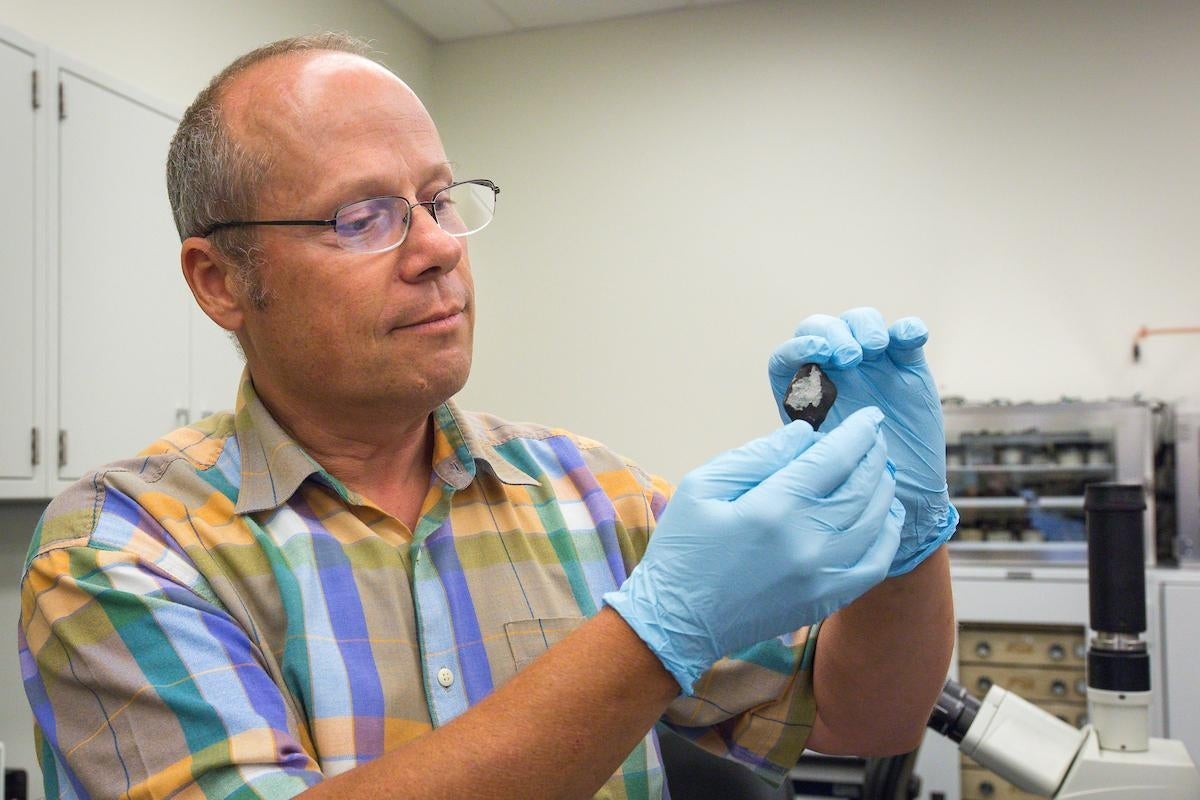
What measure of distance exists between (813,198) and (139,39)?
Result: 2242 millimetres

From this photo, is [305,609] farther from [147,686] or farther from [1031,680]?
[1031,680]

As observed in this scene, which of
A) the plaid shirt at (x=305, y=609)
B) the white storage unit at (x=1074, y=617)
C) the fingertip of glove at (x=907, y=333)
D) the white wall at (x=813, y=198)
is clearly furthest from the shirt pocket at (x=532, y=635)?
the white wall at (x=813, y=198)

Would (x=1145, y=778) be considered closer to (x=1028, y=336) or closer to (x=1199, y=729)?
(x=1199, y=729)

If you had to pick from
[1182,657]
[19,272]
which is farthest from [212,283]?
[1182,657]

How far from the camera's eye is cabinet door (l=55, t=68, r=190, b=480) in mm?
2016

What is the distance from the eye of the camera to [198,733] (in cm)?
82

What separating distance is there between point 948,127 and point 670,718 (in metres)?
3.05

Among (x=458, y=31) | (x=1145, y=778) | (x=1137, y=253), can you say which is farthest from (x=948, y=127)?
(x=1145, y=778)

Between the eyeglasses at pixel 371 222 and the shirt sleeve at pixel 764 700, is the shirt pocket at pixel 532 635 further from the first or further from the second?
the eyeglasses at pixel 371 222

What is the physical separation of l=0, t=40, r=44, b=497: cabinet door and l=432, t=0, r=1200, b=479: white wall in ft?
7.48

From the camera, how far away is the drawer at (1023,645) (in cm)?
293

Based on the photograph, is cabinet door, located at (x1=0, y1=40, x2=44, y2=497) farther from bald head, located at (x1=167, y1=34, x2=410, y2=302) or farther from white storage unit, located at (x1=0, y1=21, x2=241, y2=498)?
bald head, located at (x1=167, y1=34, x2=410, y2=302)

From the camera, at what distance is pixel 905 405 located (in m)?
1.01

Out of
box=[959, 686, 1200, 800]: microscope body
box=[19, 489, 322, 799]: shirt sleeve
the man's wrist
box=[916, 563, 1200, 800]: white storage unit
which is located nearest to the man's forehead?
box=[19, 489, 322, 799]: shirt sleeve
